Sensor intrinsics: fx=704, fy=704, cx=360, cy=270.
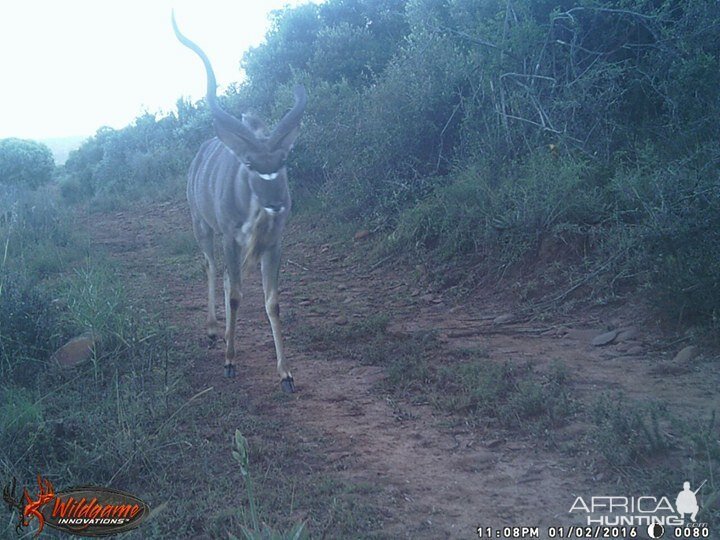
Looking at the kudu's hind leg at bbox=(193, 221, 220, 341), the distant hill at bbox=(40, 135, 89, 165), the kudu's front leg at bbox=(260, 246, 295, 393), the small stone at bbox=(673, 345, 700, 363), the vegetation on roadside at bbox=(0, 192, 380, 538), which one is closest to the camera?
the vegetation on roadside at bbox=(0, 192, 380, 538)

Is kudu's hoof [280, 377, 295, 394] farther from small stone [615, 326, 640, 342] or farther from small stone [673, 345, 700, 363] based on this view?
small stone [673, 345, 700, 363]

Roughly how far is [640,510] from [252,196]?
4.08 meters

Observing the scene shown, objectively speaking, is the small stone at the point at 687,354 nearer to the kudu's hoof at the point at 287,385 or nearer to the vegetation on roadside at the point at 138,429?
the vegetation on roadside at the point at 138,429

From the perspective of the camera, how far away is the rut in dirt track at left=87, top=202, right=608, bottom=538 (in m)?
3.77

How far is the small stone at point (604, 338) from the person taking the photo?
19.9ft

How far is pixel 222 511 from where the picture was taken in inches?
147

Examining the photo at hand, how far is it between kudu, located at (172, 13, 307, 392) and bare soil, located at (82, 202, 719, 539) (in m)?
0.42

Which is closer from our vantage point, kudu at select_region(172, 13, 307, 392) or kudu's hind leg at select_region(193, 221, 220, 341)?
kudu at select_region(172, 13, 307, 392)

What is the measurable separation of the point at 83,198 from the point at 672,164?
1503cm

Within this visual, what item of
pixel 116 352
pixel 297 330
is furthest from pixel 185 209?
pixel 116 352

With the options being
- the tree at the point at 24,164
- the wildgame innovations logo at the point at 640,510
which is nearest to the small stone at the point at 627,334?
the wildgame innovations logo at the point at 640,510

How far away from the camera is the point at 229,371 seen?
616 centimetres
